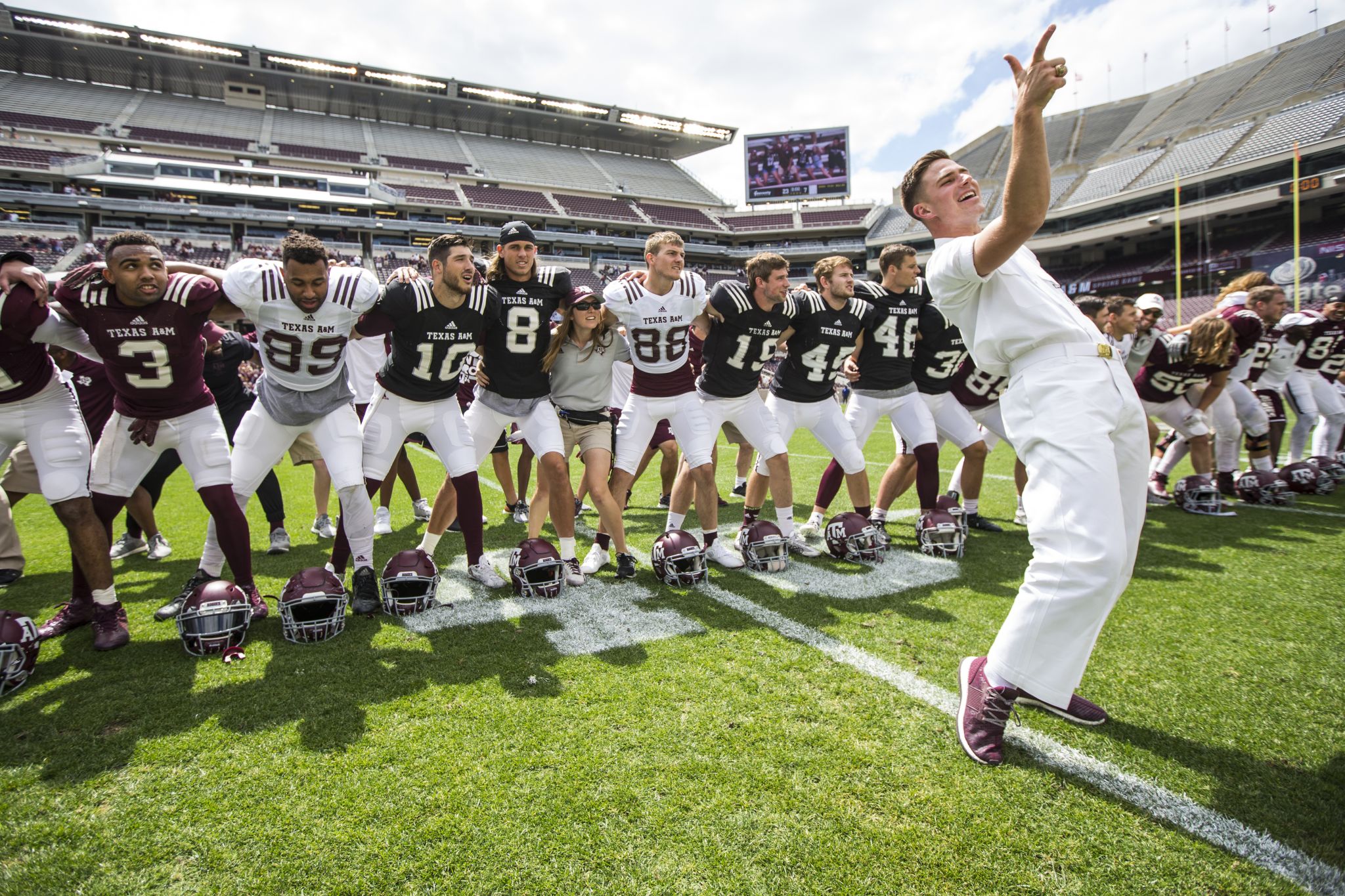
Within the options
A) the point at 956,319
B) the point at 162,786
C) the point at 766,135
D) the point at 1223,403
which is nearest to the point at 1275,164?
the point at 766,135

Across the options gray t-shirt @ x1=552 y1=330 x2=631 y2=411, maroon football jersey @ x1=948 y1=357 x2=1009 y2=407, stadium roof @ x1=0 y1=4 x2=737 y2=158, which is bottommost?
A: maroon football jersey @ x1=948 y1=357 x2=1009 y2=407

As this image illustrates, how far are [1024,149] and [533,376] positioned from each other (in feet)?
11.1

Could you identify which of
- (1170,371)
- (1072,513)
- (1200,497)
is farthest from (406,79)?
(1072,513)

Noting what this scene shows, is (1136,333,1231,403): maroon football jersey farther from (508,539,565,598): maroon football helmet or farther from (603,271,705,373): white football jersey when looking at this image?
(508,539,565,598): maroon football helmet

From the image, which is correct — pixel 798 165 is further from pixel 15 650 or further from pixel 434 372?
pixel 15 650

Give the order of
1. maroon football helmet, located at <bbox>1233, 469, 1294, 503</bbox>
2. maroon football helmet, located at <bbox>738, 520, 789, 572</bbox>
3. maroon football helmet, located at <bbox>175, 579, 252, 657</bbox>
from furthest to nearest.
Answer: maroon football helmet, located at <bbox>1233, 469, 1294, 503</bbox> < maroon football helmet, located at <bbox>738, 520, 789, 572</bbox> < maroon football helmet, located at <bbox>175, 579, 252, 657</bbox>

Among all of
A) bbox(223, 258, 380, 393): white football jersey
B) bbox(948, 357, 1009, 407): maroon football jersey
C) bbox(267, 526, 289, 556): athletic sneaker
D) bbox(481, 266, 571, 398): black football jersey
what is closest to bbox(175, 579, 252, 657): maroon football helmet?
bbox(223, 258, 380, 393): white football jersey

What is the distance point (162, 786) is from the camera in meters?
2.24

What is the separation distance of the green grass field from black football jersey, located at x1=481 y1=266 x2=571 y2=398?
1548 mm

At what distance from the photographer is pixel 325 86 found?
46.7 meters

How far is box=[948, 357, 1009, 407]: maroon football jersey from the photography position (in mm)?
5880

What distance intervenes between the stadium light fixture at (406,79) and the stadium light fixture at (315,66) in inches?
41.6

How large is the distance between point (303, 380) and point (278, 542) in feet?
7.31

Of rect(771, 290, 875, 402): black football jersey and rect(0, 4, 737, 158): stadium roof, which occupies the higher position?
rect(0, 4, 737, 158): stadium roof
